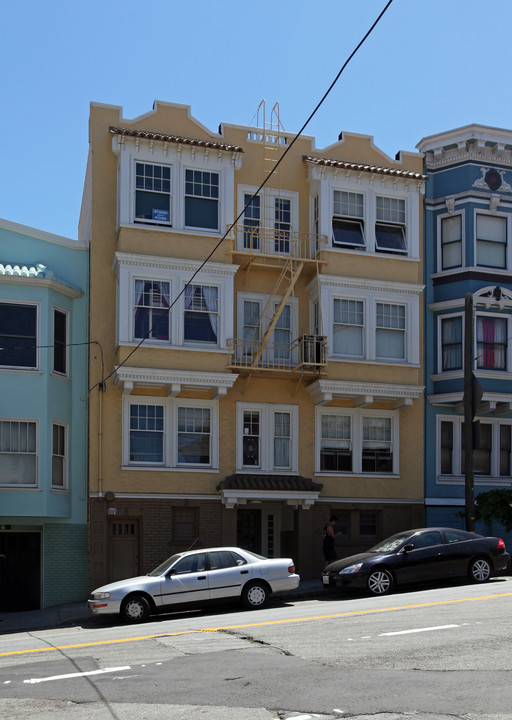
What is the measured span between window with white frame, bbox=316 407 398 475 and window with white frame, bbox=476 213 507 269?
523 centimetres

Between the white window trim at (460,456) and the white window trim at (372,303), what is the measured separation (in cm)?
230

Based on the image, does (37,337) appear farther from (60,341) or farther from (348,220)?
(348,220)

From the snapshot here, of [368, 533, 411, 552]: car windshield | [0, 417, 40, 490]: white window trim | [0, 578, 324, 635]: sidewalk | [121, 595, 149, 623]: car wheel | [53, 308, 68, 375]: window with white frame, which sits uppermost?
[53, 308, 68, 375]: window with white frame

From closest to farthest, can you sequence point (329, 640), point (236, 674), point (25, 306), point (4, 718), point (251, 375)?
point (4, 718)
point (236, 674)
point (329, 640)
point (25, 306)
point (251, 375)

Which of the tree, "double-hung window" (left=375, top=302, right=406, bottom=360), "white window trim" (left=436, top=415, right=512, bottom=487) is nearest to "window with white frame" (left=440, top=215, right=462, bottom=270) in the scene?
"double-hung window" (left=375, top=302, right=406, bottom=360)

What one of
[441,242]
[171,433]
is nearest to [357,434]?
[171,433]

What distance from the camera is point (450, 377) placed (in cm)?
2538

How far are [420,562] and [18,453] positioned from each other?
985cm

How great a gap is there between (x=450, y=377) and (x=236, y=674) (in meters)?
16.4

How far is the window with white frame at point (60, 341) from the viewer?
2259 cm

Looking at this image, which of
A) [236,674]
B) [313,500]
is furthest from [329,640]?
[313,500]

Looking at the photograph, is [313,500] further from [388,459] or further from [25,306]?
[25,306]

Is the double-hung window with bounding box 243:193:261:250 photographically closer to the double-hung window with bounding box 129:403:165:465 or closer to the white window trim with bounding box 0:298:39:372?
the double-hung window with bounding box 129:403:165:465

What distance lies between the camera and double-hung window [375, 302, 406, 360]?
2486 cm
